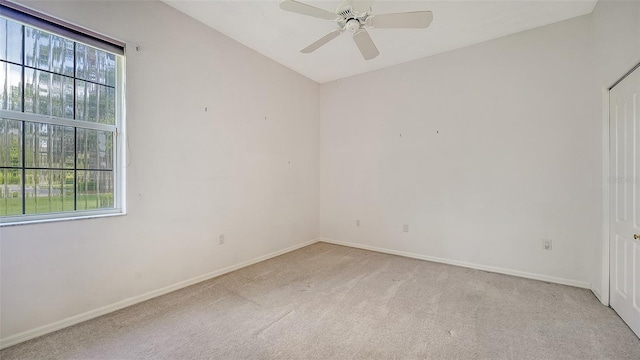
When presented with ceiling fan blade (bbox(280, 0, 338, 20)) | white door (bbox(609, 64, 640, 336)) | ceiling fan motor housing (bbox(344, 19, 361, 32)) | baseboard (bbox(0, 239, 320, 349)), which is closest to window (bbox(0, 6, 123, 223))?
baseboard (bbox(0, 239, 320, 349))

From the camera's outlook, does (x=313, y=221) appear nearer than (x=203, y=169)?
No

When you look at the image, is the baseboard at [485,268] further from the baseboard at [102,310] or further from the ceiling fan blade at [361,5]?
the ceiling fan blade at [361,5]

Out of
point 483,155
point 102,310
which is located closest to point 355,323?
point 102,310

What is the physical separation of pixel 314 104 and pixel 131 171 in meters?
3.19

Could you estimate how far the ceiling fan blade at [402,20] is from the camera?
200 cm

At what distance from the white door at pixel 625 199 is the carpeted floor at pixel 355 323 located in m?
0.23

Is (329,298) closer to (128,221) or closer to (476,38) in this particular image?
(128,221)

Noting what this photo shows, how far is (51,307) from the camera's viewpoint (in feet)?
6.66

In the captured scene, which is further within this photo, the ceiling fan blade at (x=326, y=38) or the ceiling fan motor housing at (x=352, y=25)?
the ceiling fan blade at (x=326, y=38)

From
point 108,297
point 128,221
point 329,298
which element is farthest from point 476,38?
point 108,297

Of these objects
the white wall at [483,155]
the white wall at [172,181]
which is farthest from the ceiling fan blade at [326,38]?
the white wall at [483,155]

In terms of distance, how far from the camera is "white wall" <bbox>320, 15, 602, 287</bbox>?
9.61 feet

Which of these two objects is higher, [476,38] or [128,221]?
[476,38]

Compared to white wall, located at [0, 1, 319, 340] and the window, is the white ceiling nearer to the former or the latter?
white wall, located at [0, 1, 319, 340]
